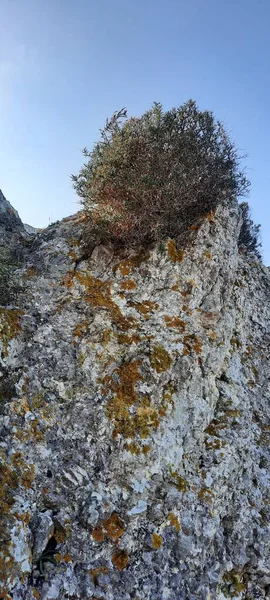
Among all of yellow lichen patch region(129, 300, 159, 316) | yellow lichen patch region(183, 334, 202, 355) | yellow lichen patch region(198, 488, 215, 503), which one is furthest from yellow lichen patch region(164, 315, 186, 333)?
yellow lichen patch region(198, 488, 215, 503)

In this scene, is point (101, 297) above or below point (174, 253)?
below

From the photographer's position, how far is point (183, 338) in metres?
7.82

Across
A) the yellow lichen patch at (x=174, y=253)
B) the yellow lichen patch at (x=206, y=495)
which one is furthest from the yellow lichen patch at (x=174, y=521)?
the yellow lichen patch at (x=174, y=253)

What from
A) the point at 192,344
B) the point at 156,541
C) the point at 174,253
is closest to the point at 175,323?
the point at 192,344

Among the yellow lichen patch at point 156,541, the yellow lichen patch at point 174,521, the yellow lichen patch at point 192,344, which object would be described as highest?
the yellow lichen patch at point 192,344

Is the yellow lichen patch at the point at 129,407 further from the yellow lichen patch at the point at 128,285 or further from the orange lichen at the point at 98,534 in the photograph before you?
the yellow lichen patch at the point at 128,285

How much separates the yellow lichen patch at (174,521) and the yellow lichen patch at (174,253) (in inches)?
207

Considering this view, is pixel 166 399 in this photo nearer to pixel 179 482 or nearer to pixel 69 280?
pixel 179 482

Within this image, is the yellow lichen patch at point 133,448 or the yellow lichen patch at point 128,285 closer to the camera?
the yellow lichen patch at point 133,448

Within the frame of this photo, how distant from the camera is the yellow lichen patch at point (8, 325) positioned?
278 inches

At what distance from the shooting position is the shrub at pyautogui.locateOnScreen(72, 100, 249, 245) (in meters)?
9.30

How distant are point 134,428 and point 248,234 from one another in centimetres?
811

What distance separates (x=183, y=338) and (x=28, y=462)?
12.1 feet

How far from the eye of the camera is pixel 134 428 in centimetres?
662
